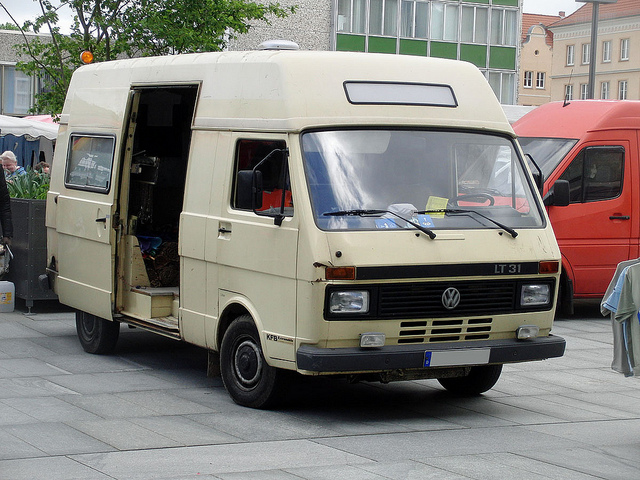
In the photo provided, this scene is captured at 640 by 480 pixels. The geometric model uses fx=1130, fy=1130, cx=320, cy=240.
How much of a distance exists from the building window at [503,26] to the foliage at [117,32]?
33.7m

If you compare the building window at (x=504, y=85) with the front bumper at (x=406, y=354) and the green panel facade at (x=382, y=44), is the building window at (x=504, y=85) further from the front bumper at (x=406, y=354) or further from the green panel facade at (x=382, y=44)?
the front bumper at (x=406, y=354)

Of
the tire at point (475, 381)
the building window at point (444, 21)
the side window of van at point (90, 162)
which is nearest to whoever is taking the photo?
the tire at point (475, 381)

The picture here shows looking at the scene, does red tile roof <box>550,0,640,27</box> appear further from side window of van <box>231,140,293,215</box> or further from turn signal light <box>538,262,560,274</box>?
side window of van <box>231,140,293,215</box>

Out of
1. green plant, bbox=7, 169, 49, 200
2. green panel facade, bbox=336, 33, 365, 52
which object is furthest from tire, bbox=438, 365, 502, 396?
green panel facade, bbox=336, 33, 365, 52

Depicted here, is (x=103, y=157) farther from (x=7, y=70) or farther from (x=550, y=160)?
(x=7, y=70)

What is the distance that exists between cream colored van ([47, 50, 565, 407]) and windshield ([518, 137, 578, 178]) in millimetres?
5659

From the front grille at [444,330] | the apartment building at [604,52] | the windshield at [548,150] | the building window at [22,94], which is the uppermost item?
the apartment building at [604,52]

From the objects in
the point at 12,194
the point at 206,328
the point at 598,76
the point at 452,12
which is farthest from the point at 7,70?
the point at 598,76

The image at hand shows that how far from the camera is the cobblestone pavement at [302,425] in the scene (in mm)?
6680

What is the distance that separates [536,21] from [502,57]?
40881 mm

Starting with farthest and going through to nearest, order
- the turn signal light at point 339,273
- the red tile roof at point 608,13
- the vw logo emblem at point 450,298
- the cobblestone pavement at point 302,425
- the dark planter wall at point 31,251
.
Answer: the red tile roof at point 608,13, the dark planter wall at point 31,251, the vw logo emblem at point 450,298, the turn signal light at point 339,273, the cobblestone pavement at point 302,425

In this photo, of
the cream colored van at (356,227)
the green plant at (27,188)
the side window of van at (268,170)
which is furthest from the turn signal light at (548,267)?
the green plant at (27,188)

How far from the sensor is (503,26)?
5397 centimetres

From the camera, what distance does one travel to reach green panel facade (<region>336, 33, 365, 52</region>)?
162 feet
